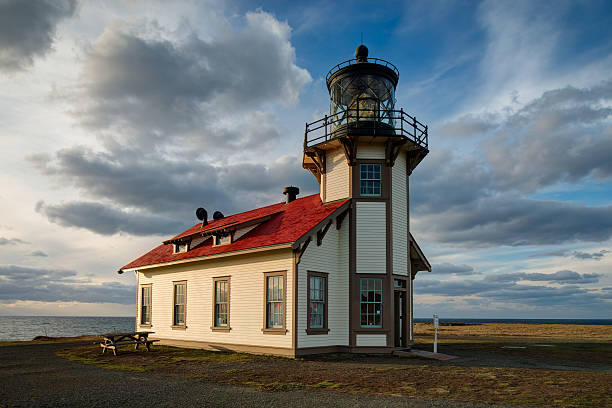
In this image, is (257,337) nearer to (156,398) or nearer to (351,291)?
(351,291)

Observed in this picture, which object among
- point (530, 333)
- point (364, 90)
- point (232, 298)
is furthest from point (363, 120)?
point (530, 333)

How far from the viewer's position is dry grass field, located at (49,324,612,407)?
9.45 m

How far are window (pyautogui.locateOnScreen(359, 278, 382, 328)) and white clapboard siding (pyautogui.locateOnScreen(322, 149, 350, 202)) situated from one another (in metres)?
3.29

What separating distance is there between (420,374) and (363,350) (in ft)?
15.3

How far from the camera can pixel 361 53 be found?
749 inches

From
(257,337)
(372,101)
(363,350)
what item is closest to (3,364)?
(257,337)

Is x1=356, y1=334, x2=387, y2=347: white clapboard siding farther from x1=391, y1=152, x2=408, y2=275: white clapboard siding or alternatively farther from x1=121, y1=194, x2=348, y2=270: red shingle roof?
x1=121, y1=194, x2=348, y2=270: red shingle roof

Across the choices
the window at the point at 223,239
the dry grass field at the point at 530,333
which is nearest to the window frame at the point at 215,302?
the window at the point at 223,239

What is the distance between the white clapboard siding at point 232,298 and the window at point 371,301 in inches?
110

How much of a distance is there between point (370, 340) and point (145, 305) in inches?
490

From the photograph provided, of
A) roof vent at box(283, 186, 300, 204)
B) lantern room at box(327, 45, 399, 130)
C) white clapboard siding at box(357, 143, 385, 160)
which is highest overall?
lantern room at box(327, 45, 399, 130)

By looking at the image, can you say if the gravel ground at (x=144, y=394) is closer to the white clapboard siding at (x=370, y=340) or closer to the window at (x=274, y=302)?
the window at (x=274, y=302)

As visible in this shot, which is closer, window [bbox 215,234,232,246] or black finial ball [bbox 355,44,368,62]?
black finial ball [bbox 355,44,368,62]

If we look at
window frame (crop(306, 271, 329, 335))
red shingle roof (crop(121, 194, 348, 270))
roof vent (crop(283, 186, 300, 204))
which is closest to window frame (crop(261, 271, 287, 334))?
window frame (crop(306, 271, 329, 335))
